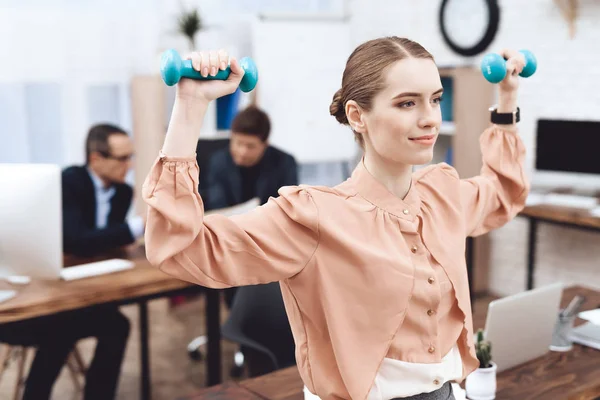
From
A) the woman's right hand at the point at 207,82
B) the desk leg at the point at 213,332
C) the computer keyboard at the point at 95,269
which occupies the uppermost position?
the woman's right hand at the point at 207,82

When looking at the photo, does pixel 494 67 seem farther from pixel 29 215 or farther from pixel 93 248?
pixel 93 248

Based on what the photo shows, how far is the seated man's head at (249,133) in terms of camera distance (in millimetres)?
3195

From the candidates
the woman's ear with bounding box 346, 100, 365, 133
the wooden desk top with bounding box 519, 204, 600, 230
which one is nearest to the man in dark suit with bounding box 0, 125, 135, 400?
the woman's ear with bounding box 346, 100, 365, 133

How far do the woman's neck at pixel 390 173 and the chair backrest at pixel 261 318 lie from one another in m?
1.15

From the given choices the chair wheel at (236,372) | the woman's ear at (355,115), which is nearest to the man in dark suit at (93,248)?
the chair wheel at (236,372)

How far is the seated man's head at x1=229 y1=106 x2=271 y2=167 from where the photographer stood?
3.20m

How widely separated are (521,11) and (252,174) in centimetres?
187

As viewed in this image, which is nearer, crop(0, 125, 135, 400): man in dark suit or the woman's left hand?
the woman's left hand

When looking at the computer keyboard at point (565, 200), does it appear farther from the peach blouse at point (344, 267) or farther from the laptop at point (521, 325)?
the peach blouse at point (344, 267)

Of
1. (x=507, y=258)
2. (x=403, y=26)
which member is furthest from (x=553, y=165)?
(x=403, y=26)

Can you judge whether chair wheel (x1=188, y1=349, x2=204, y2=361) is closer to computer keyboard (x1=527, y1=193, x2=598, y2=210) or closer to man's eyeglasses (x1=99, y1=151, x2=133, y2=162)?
man's eyeglasses (x1=99, y1=151, x2=133, y2=162)

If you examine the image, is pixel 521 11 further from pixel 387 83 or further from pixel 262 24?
pixel 387 83

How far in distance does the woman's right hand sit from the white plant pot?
862 millimetres

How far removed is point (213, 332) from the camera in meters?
2.58
